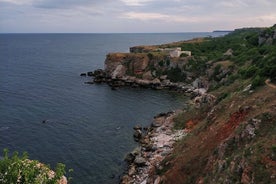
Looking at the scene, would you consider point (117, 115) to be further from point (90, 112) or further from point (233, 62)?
point (233, 62)

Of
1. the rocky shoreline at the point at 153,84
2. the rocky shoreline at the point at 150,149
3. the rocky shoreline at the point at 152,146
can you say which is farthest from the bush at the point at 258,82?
the rocky shoreline at the point at 153,84

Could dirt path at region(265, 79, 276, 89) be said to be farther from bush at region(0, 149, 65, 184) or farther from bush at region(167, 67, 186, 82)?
bush at region(167, 67, 186, 82)

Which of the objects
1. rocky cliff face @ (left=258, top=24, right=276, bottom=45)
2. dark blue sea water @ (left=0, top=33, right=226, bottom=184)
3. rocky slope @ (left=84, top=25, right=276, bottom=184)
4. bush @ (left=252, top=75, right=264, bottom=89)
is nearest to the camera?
rocky slope @ (left=84, top=25, right=276, bottom=184)

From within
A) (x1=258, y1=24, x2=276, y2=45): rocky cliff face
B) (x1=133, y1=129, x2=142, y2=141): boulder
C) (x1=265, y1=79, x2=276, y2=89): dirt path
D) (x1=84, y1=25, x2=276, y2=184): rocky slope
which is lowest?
(x1=133, y1=129, x2=142, y2=141): boulder

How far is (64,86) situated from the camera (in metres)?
107

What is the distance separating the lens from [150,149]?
55531 mm

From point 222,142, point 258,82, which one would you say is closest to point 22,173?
point 222,142

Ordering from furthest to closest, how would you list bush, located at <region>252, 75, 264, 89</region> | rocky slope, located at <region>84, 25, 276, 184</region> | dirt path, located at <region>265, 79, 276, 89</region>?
bush, located at <region>252, 75, 264, 89</region>
dirt path, located at <region>265, 79, 276, 89</region>
rocky slope, located at <region>84, 25, 276, 184</region>

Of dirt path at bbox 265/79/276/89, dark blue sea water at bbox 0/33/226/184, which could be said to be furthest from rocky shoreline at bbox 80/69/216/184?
dirt path at bbox 265/79/276/89

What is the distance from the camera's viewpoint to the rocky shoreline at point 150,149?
45819 mm

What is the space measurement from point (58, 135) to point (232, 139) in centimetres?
3778

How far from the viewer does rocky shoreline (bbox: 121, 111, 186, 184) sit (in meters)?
45.8

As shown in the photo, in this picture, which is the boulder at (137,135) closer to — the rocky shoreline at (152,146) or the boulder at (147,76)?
the rocky shoreline at (152,146)

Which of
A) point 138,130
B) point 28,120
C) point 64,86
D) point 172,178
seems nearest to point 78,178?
point 172,178
